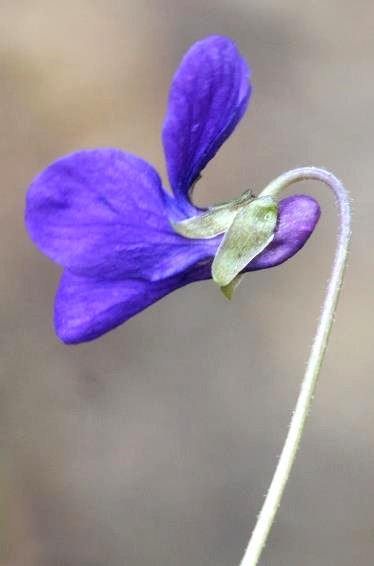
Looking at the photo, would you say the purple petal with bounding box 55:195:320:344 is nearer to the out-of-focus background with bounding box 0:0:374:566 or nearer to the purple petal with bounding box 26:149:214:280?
the purple petal with bounding box 26:149:214:280

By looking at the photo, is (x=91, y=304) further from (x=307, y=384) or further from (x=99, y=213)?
(x=307, y=384)

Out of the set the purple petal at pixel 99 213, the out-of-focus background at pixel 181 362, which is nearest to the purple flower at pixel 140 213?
the purple petal at pixel 99 213

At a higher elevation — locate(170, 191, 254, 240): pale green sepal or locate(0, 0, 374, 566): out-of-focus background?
locate(170, 191, 254, 240): pale green sepal

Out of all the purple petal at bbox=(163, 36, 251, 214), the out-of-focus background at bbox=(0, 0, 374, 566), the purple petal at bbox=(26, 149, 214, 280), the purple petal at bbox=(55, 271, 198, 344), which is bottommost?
the out-of-focus background at bbox=(0, 0, 374, 566)

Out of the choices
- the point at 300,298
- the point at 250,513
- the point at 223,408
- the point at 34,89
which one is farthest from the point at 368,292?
the point at 34,89

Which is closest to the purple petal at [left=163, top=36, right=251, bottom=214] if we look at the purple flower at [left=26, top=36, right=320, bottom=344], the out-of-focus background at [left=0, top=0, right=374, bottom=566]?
the purple flower at [left=26, top=36, right=320, bottom=344]

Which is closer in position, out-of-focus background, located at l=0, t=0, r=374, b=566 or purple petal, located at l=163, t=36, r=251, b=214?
purple petal, located at l=163, t=36, r=251, b=214

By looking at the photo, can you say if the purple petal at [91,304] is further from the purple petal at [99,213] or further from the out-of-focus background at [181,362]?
the out-of-focus background at [181,362]
